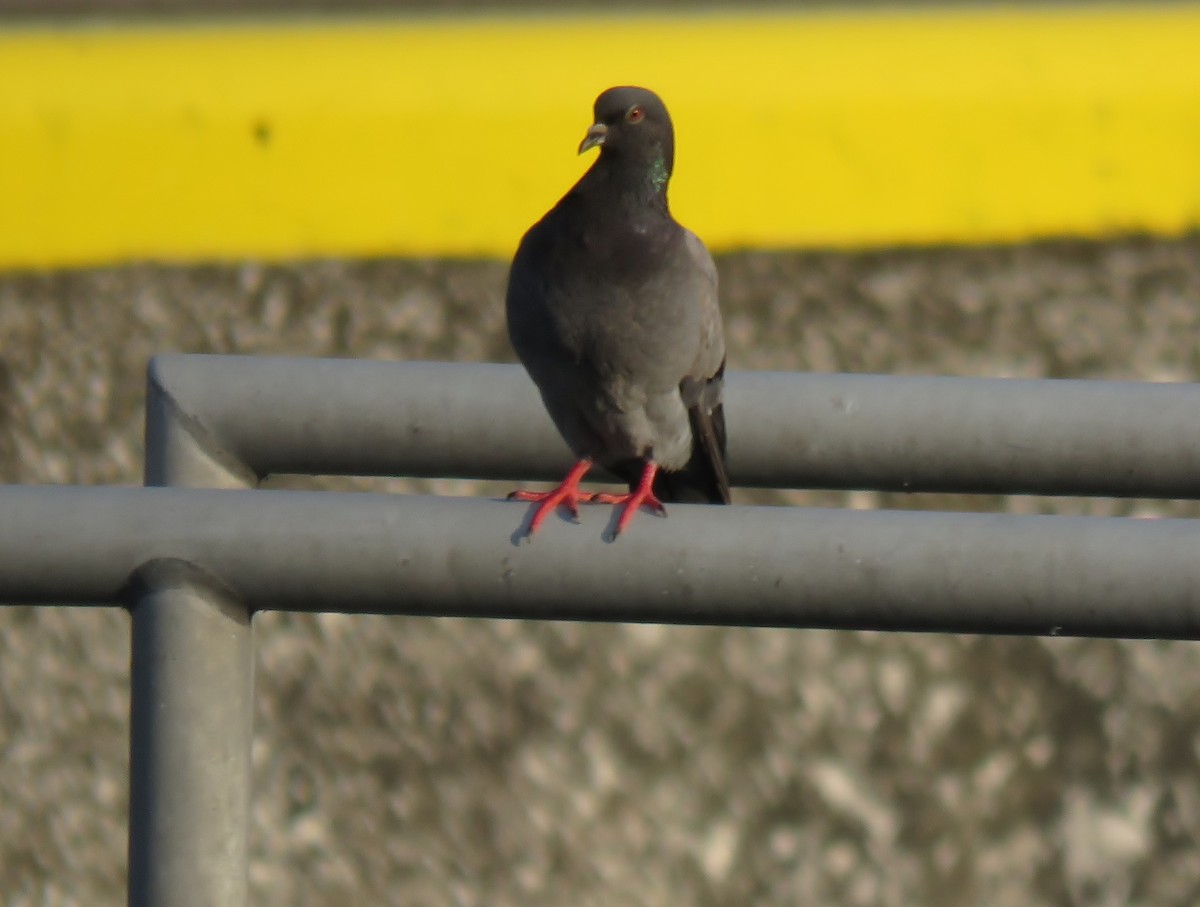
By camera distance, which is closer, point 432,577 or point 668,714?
point 432,577

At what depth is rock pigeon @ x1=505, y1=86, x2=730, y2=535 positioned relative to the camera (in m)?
2.30

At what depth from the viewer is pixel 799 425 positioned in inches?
56.4

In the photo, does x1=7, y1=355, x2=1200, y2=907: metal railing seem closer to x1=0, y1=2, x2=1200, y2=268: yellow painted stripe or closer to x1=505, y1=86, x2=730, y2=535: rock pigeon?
x1=505, y1=86, x2=730, y2=535: rock pigeon

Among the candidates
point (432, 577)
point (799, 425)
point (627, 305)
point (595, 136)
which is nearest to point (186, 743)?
point (432, 577)

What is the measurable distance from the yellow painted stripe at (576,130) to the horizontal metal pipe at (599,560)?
2260 mm

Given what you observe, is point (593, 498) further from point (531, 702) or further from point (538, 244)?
point (531, 702)

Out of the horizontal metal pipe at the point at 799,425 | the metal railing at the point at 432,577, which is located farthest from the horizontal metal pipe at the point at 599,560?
the horizontal metal pipe at the point at 799,425

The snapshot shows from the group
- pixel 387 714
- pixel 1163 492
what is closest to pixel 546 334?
pixel 1163 492

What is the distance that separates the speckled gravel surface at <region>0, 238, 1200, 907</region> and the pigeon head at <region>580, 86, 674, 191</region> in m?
0.94

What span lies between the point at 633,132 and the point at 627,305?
25cm

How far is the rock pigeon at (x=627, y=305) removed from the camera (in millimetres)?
2299

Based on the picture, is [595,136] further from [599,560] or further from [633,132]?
[599,560]

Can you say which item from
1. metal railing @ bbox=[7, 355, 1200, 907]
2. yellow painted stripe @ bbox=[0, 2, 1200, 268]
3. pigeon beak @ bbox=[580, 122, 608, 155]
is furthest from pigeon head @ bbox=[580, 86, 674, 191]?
metal railing @ bbox=[7, 355, 1200, 907]

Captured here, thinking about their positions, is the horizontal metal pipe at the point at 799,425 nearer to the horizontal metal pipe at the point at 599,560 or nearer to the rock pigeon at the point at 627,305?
the horizontal metal pipe at the point at 599,560
